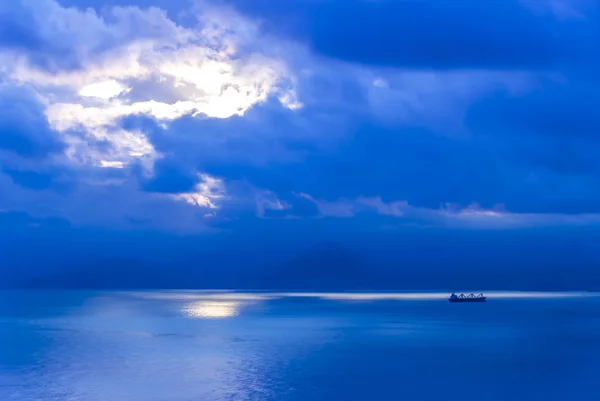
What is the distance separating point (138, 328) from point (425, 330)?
Result: 4301cm

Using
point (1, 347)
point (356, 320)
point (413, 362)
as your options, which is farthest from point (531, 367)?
point (356, 320)

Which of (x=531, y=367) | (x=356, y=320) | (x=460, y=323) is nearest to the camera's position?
(x=531, y=367)

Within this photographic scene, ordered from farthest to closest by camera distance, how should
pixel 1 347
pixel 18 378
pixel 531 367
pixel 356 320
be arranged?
1. pixel 356 320
2. pixel 1 347
3. pixel 531 367
4. pixel 18 378

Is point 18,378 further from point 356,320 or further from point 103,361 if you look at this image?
point 356,320

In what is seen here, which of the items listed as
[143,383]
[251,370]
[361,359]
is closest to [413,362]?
[361,359]

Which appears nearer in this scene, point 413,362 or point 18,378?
point 18,378

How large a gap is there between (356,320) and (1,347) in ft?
220

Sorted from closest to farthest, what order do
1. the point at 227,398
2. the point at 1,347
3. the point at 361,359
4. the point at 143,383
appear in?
the point at 227,398
the point at 143,383
the point at 361,359
the point at 1,347

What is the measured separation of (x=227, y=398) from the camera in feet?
166

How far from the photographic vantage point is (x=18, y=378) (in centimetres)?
6034

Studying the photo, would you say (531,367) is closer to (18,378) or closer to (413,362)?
(413,362)

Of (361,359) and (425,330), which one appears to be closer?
(361,359)

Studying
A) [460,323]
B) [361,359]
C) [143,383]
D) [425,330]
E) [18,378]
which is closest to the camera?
[143,383]

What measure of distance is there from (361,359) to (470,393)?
20.3 m
